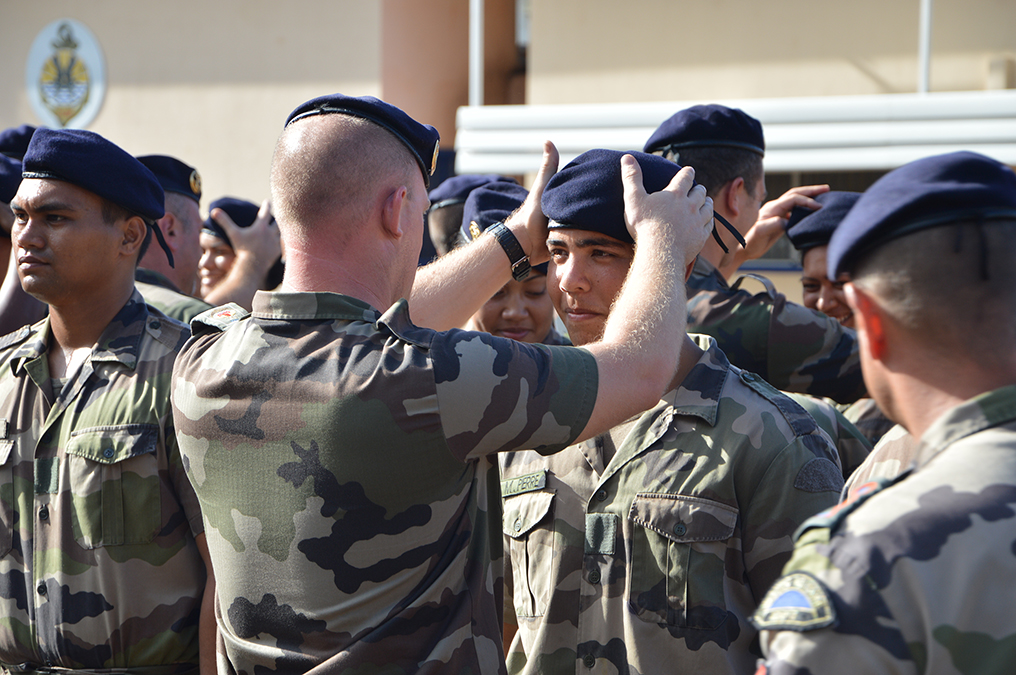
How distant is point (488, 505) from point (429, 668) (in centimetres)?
38

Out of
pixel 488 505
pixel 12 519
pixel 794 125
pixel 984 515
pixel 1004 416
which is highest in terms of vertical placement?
pixel 794 125

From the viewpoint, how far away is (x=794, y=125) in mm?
7785

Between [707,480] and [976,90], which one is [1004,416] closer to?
[707,480]

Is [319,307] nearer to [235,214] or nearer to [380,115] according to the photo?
[380,115]

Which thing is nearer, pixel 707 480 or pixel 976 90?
pixel 707 480

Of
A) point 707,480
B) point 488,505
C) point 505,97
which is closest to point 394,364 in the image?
point 488,505

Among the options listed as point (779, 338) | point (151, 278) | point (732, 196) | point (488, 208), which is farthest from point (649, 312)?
point (151, 278)

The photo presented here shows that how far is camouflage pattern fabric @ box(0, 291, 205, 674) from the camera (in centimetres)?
270

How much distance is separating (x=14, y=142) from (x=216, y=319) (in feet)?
9.09

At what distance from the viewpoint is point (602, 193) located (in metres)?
2.43

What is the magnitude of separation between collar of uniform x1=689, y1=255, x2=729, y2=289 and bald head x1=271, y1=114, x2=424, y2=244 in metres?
1.46

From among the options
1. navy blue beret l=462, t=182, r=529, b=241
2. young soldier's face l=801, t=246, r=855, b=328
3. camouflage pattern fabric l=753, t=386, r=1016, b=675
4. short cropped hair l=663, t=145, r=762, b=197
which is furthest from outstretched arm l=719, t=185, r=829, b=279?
camouflage pattern fabric l=753, t=386, r=1016, b=675

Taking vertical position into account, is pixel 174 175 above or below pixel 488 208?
above

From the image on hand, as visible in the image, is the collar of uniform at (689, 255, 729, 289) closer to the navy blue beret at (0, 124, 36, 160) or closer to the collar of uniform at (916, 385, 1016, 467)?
the collar of uniform at (916, 385, 1016, 467)
